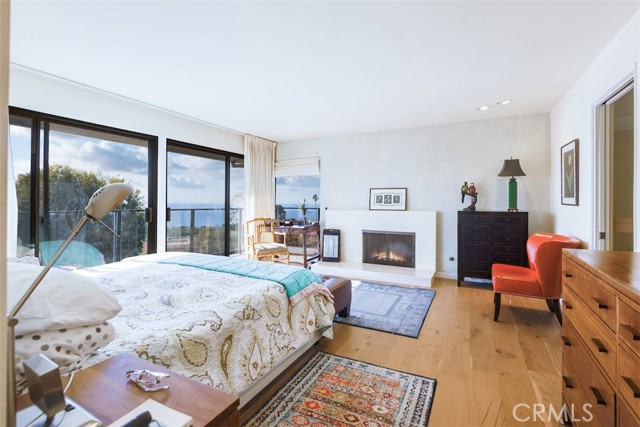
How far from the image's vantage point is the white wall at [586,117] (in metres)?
2.03

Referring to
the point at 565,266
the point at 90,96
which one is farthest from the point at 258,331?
the point at 90,96

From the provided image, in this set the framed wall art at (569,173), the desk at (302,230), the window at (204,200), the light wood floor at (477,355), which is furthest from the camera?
the desk at (302,230)

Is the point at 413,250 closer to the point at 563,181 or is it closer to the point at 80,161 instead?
the point at 563,181

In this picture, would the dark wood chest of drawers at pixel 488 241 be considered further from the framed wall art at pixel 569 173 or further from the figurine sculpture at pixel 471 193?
the framed wall art at pixel 569 173

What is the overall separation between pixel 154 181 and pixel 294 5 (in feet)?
10.2

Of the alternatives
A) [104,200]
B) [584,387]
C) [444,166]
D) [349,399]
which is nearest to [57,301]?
[104,200]

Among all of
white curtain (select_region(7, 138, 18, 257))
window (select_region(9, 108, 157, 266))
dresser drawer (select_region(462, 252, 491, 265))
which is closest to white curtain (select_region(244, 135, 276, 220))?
window (select_region(9, 108, 157, 266))

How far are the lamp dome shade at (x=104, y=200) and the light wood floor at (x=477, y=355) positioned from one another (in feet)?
5.99

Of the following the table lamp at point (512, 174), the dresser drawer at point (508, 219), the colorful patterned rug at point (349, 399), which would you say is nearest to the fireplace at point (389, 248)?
the dresser drawer at point (508, 219)

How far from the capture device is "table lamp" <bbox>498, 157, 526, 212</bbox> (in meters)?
3.78

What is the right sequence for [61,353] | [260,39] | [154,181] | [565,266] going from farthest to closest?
[154,181] → [260,39] → [565,266] → [61,353]

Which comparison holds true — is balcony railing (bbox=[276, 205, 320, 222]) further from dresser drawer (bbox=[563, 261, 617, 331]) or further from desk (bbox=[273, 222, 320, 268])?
dresser drawer (bbox=[563, 261, 617, 331])

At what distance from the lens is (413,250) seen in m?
4.67

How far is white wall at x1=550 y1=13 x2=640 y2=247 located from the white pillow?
10.0 ft
